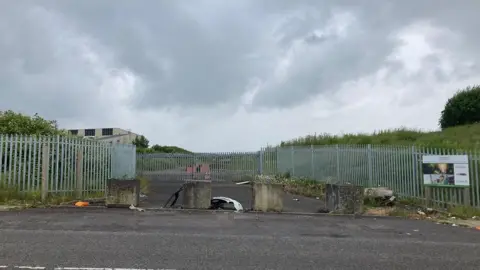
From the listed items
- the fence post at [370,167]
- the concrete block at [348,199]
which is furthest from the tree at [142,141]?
the concrete block at [348,199]

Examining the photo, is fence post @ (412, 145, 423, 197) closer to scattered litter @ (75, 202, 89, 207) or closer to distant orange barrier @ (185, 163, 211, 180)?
scattered litter @ (75, 202, 89, 207)

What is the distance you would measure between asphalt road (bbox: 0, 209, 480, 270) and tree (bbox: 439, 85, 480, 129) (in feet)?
75.5

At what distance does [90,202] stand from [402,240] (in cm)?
961

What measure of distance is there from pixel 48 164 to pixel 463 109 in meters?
28.5

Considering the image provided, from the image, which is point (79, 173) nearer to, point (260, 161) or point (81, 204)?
point (81, 204)

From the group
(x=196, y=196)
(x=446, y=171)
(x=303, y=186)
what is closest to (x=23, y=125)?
(x=196, y=196)

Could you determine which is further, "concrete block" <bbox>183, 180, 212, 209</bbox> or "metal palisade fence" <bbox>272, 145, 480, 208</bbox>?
"concrete block" <bbox>183, 180, 212, 209</bbox>

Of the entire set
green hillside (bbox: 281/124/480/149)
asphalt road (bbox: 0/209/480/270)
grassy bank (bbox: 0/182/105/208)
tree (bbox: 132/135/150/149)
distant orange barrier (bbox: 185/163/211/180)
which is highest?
tree (bbox: 132/135/150/149)

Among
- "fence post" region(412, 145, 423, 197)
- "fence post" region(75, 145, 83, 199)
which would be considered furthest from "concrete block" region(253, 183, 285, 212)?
"fence post" region(75, 145, 83, 199)

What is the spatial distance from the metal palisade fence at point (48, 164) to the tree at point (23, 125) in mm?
2982

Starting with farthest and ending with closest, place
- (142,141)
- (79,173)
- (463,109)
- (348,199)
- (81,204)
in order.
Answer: (142,141) < (463,109) < (79,173) < (81,204) < (348,199)

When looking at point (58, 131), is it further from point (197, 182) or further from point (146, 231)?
point (146, 231)

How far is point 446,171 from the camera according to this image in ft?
43.2

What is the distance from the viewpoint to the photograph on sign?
12.9 m
